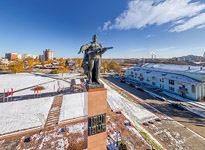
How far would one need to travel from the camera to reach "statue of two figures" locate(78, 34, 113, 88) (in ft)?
20.3

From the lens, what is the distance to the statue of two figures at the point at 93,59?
6187 millimetres

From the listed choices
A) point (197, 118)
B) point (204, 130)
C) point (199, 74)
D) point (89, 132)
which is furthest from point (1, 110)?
point (199, 74)

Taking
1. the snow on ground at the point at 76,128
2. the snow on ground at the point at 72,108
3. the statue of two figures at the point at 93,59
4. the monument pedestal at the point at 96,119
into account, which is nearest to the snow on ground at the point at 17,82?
the snow on ground at the point at 72,108

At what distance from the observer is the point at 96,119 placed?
593 centimetres

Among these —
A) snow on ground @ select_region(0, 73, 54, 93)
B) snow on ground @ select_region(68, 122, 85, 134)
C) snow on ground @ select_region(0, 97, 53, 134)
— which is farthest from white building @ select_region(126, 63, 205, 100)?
snow on ground @ select_region(0, 73, 54, 93)

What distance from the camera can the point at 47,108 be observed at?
1590cm

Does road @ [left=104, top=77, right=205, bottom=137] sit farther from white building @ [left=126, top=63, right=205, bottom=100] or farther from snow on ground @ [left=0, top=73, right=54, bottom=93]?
snow on ground @ [left=0, top=73, right=54, bottom=93]

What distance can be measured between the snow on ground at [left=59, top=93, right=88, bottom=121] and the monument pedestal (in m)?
6.55

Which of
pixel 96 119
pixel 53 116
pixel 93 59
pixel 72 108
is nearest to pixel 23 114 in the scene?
pixel 53 116

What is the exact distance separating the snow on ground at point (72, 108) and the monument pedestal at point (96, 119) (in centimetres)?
655

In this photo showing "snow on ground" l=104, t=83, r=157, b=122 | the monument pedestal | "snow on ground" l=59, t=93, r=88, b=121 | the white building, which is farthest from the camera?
the white building

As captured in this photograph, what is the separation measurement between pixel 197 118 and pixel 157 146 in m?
11.0

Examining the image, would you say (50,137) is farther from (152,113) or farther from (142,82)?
(142,82)

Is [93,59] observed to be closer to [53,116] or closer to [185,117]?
[53,116]
